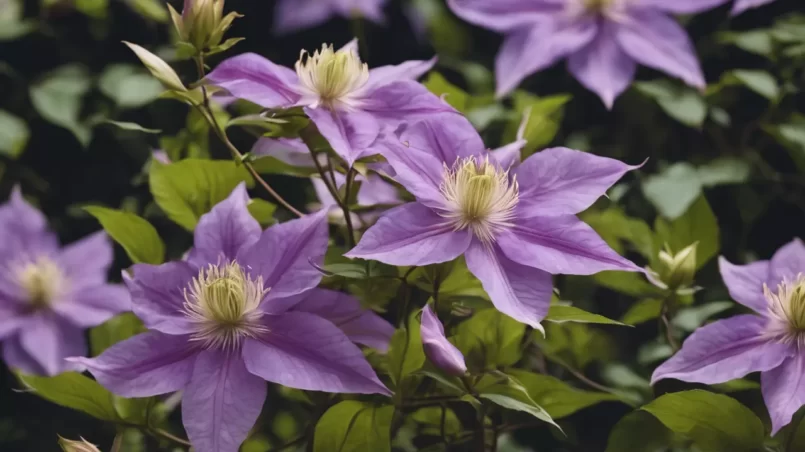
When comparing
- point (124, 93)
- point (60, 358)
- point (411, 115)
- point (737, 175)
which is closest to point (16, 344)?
point (60, 358)

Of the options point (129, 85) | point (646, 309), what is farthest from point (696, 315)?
point (129, 85)

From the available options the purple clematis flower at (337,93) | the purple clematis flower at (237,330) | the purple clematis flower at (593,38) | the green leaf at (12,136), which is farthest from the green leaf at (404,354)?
the green leaf at (12,136)

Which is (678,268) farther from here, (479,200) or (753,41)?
(753,41)

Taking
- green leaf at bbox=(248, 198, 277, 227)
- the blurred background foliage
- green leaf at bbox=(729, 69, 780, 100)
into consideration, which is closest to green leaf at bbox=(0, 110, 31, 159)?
the blurred background foliage

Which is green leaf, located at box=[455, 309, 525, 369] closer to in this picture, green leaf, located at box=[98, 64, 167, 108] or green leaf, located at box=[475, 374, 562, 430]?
green leaf, located at box=[475, 374, 562, 430]

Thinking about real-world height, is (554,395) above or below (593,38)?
below

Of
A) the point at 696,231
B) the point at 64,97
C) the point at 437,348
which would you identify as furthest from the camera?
the point at 64,97

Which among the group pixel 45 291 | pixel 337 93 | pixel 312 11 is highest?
pixel 337 93
